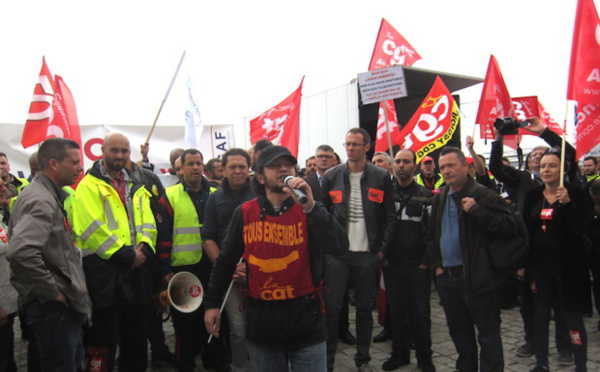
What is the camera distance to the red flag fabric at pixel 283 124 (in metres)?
8.56

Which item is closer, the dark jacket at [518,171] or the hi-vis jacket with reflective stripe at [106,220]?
the hi-vis jacket with reflective stripe at [106,220]

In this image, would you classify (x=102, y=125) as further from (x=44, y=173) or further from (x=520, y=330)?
(x=520, y=330)

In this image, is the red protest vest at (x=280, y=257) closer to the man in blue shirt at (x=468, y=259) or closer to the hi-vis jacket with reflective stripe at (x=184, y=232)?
the man in blue shirt at (x=468, y=259)

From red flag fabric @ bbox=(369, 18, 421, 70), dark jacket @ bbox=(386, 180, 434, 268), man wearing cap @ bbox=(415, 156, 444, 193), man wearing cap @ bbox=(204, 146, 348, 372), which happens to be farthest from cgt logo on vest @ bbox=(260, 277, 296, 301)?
red flag fabric @ bbox=(369, 18, 421, 70)

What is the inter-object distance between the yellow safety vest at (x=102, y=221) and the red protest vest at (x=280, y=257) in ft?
5.50

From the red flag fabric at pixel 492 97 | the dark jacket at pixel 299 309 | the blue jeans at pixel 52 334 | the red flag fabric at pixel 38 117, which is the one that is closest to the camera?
the dark jacket at pixel 299 309

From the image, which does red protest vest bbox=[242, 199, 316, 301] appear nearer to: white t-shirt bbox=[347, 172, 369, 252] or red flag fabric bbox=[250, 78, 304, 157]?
white t-shirt bbox=[347, 172, 369, 252]

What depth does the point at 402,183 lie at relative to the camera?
5.25m

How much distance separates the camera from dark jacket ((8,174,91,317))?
3.02m

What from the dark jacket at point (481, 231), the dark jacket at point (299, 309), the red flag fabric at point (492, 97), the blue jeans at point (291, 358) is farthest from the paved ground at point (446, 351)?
the red flag fabric at point (492, 97)

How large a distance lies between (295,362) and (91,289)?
6.74 feet

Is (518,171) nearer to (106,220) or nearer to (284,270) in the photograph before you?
(284,270)

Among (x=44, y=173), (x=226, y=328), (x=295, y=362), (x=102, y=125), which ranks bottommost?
(x=226, y=328)

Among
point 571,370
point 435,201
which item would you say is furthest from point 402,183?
point 571,370
